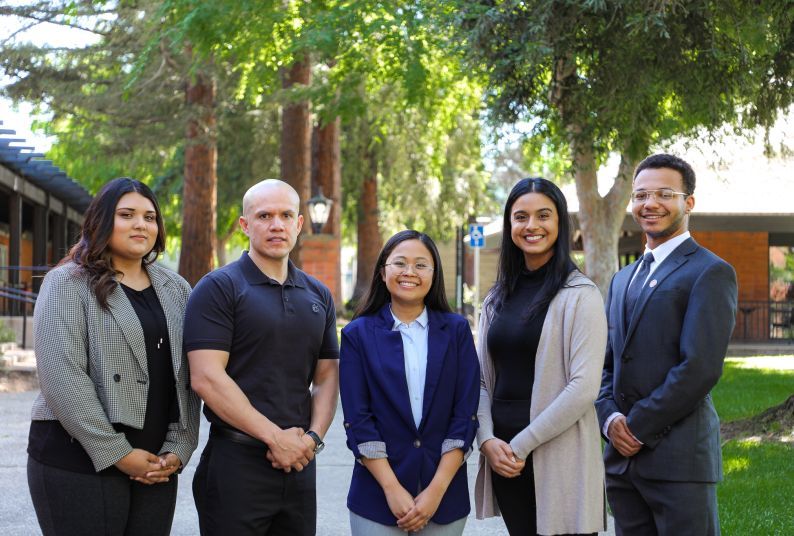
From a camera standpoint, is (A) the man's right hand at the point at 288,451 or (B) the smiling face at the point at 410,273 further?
(B) the smiling face at the point at 410,273

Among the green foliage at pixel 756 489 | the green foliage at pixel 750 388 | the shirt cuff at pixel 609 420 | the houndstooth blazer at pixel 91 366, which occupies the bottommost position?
the green foliage at pixel 756 489

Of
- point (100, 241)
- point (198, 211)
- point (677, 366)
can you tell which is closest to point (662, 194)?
point (677, 366)

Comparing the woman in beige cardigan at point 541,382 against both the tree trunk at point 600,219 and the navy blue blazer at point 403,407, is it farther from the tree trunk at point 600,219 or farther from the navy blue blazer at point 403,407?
the tree trunk at point 600,219

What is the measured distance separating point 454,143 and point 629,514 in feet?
94.8

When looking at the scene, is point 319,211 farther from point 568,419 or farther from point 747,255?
point 568,419

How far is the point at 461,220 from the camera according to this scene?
34.4m

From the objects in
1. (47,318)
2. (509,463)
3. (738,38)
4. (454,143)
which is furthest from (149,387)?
(454,143)

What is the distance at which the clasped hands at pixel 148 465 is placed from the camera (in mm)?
4039

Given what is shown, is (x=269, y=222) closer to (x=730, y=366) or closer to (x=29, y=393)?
(x=29, y=393)

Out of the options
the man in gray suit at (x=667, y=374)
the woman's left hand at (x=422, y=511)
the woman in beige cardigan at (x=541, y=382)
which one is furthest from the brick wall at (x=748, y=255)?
the woman's left hand at (x=422, y=511)

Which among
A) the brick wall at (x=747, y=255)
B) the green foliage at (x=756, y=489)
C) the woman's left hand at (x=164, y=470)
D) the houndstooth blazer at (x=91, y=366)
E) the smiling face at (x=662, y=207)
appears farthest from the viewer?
the brick wall at (x=747, y=255)

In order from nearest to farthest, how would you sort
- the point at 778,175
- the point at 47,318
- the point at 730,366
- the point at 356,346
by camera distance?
the point at 47,318, the point at 356,346, the point at 730,366, the point at 778,175

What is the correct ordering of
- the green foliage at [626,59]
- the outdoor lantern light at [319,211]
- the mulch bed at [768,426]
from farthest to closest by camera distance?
1. the outdoor lantern light at [319,211]
2. the green foliage at [626,59]
3. the mulch bed at [768,426]

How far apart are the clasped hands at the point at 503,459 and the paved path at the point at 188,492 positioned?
8.90 feet
